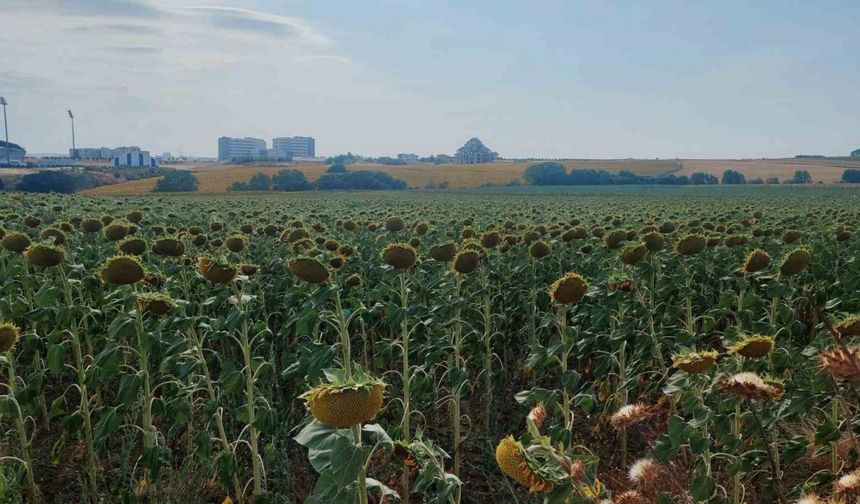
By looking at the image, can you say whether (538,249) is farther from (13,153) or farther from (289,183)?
(13,153)

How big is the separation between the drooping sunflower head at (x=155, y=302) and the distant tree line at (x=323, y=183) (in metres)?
72.1

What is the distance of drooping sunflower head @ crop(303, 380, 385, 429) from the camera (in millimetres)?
1938

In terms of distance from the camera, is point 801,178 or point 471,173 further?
point 471,173

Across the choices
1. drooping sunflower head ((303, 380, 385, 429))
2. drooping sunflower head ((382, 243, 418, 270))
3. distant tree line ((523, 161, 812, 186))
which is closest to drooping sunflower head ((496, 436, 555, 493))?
drooping sunflower head ((303, 380, 385, 429))

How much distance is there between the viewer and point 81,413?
452cm

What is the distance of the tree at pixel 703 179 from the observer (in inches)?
3651

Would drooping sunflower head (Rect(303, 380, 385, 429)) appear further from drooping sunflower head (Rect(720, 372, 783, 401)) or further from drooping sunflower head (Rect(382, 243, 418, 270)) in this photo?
drooping sunflower head (Rect(382, 243, 418, 270))

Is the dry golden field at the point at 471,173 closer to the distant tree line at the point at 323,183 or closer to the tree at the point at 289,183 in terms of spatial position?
the distant tree line at the point at 323,183

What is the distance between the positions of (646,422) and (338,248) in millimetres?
3388

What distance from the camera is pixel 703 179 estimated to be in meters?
94.0

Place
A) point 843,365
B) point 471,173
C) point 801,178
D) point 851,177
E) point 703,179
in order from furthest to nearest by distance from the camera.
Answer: point 471,173 < point 703,179 < point 801,178 < point 851,177 < point 843,365

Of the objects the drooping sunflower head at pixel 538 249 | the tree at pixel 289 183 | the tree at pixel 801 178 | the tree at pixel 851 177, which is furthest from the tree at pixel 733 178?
the drooping sunflower head at pixel 538 249

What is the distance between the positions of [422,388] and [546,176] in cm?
9394

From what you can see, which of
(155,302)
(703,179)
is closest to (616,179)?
(703,179)
